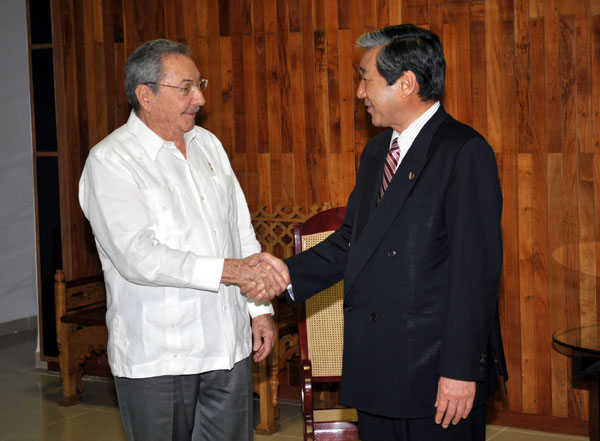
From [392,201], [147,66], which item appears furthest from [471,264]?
[147,66]

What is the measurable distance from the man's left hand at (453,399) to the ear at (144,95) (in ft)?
4.35

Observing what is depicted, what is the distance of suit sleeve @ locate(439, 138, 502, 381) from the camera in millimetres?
2105

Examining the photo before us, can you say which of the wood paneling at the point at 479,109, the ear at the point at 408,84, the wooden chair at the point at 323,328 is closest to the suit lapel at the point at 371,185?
the ear at the point at 408,84

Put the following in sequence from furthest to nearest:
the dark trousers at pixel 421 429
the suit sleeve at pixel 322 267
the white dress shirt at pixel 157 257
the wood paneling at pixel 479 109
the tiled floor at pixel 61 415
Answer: the tiled floor at pixel 61 415, the wood paneling at pixel 479 109, the suit sleeve at pixel 322 267, the white dress shirt at pixel 157 257, the dark trousers at pixel 421 429

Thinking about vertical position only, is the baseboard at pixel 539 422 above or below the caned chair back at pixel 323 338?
below

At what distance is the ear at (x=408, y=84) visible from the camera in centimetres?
230

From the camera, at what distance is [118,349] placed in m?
2.59

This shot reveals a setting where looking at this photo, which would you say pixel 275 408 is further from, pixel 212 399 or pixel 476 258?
pixel 476 258

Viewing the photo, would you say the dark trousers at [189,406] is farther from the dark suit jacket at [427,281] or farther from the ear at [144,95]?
the ear at [144,95]

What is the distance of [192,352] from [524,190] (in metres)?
2.33

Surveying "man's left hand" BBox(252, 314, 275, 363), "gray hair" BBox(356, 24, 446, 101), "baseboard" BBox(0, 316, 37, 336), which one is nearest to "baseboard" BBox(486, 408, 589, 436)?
"man's left hand" BBox(252, 314, 275, 363)

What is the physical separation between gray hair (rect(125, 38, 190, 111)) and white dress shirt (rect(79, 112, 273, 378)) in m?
0.12

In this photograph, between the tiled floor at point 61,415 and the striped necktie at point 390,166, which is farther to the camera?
the tiled floor at point 61,415

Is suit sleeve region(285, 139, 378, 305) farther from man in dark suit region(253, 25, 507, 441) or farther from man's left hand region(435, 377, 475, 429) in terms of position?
man's left hand region(435, 377, 475, 429)
